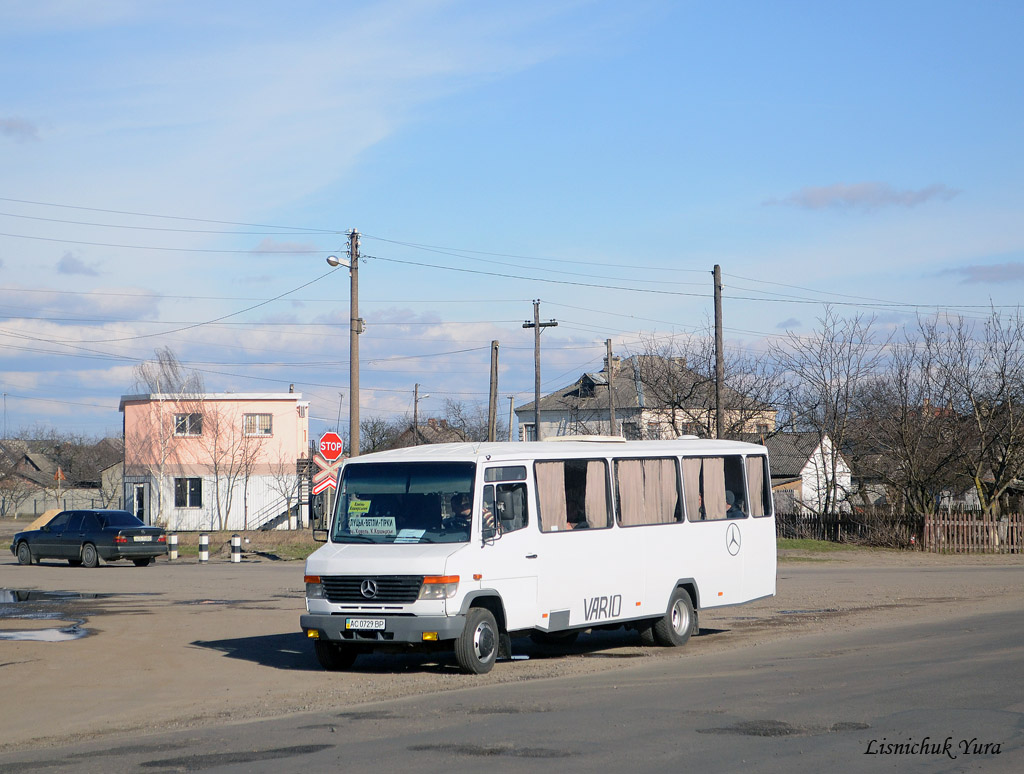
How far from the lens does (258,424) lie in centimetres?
6216

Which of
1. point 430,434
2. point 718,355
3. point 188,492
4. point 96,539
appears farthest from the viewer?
point 430,434

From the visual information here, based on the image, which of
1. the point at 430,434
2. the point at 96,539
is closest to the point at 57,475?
the point at 430,434

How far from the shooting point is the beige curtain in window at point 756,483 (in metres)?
16.9

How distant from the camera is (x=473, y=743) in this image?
8.26 meters

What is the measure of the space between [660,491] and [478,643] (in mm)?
4070

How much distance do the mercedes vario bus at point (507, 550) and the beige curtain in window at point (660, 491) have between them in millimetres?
22

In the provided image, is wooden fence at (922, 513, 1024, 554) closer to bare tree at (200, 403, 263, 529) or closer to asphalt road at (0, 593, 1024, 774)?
asphalt road at (0, 593, 1024, 774)

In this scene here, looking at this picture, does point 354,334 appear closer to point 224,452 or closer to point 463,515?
point 463,515

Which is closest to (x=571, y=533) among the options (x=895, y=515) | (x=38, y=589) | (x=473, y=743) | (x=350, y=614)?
(x=350, y=614)

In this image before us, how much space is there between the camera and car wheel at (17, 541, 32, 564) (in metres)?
33.5

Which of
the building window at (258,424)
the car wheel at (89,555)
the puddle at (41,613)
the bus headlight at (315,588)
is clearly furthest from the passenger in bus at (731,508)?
the building window at (258,424)

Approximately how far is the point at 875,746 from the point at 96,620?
1402 cm

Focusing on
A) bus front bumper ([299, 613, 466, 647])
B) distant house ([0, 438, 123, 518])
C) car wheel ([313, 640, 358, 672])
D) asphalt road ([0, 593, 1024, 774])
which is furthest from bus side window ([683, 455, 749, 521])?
distant house ([0, 438, 123, 518])

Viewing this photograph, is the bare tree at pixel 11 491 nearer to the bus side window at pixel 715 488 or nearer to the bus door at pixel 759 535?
the bus door at pixel 759 535
